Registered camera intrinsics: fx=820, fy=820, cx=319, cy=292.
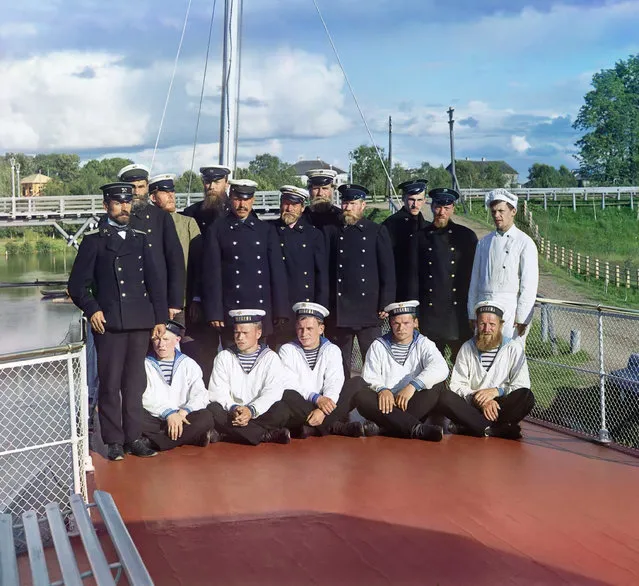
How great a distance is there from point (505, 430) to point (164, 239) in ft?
9.27

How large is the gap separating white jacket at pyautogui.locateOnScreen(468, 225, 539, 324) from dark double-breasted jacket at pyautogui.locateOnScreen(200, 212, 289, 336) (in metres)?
→ 1.59

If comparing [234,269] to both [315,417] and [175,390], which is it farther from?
[315,417]

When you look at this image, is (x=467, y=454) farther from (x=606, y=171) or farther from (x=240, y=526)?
(x=606, y=171)

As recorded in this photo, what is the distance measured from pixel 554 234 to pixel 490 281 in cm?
3580

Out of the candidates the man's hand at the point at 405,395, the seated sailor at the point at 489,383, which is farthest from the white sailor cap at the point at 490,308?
the man's hand at the point at 405,395

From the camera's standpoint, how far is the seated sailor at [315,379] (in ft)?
19.7

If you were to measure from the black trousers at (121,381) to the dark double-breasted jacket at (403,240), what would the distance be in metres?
2.11

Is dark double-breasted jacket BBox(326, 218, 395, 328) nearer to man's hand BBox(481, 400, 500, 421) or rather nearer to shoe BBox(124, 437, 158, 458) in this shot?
man's hand BBox(481, 400, 500, 421)

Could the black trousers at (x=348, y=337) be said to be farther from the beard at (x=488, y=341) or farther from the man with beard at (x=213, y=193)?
the man with beard at (x=213, y=193)

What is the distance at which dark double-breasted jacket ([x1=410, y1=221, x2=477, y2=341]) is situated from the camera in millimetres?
6383

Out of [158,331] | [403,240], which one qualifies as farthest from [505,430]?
[158,331]

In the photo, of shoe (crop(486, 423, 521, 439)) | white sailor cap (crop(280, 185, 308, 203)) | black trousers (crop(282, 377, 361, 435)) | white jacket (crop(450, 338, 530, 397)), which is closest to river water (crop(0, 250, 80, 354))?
white sailor cap (crop(280, 185, 308, 203))

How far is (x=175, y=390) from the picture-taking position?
5824mm

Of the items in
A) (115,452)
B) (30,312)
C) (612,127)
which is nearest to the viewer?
(115,452)
